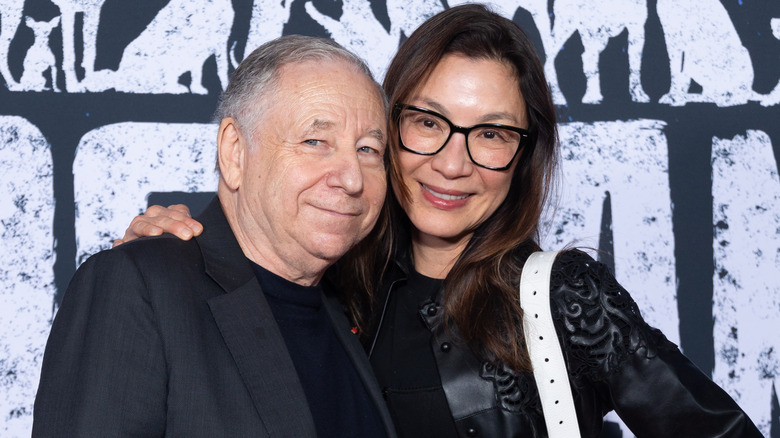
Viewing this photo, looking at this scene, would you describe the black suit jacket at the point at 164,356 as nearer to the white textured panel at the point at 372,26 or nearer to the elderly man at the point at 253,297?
the elderly man at the point at 253,297

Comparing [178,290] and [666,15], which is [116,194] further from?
[666,15]

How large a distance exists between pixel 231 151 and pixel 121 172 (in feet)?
3.84

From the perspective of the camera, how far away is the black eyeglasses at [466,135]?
5.73 ft

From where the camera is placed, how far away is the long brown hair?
168cm

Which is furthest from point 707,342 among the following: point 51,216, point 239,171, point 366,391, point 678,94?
point 51,216

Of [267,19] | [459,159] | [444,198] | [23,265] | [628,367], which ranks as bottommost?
[23,265]

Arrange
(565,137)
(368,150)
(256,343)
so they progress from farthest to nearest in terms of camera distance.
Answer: (565,137) → (368,150) → (256,343)

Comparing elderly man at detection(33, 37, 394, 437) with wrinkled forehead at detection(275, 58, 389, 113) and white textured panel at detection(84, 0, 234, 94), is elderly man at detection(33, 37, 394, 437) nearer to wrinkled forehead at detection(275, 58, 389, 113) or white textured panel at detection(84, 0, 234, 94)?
wrinkled forehead at detection(275, 58, 389, 113)

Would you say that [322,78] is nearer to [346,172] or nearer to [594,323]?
[346,172]

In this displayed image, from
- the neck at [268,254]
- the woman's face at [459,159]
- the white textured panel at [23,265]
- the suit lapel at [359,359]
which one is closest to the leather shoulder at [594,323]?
the woman's face at [459,159]

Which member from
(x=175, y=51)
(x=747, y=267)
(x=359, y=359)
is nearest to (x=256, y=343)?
(x=359, y=359)

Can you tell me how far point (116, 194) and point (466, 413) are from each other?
1514mm

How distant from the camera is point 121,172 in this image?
254 centimetres

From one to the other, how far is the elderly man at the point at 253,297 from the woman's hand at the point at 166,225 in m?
0.03
